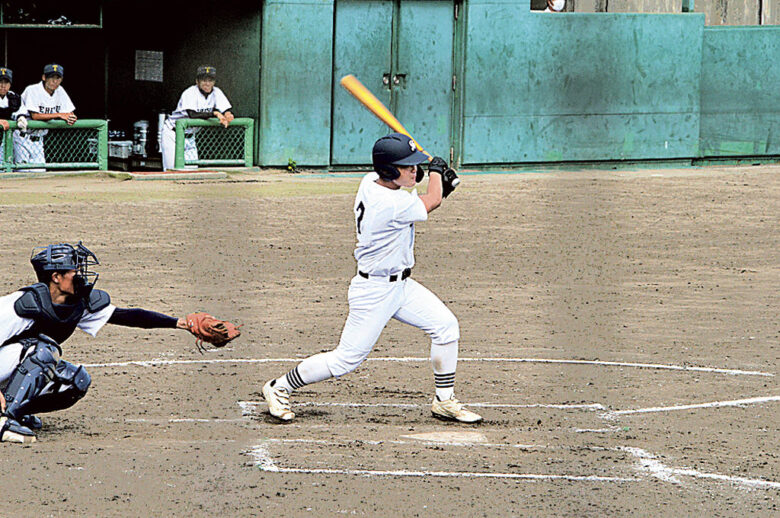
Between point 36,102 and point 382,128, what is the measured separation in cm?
491

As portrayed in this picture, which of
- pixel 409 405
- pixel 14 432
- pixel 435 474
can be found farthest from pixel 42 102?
pixel 435 474

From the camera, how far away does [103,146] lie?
54.7 ft

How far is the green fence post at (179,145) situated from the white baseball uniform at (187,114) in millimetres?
95

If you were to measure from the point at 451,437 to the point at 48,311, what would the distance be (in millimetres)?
2124

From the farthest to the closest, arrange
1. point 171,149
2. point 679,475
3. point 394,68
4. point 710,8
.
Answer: point 710,8 < point 394,68 < point 171,149 < point 679,475

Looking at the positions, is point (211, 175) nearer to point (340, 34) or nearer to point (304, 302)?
point (340, 34)

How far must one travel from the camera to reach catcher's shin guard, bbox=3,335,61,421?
6.04 meters

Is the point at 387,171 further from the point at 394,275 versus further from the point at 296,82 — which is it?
the point at 296,82

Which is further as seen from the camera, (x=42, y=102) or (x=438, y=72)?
(x=438, y=72)

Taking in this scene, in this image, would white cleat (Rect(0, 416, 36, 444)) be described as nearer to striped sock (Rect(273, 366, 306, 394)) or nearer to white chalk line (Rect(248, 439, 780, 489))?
white chalk line (Rect(248, 439, 780, 489))

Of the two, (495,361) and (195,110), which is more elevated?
(195,110)

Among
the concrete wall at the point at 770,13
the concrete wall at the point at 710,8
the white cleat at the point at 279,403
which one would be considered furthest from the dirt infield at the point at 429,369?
the concrete wall at the point at 770,13

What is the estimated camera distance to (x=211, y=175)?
16875 mm

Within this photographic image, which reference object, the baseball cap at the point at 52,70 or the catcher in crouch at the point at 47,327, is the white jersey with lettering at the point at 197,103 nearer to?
the baseball cap at the point at 52,70
